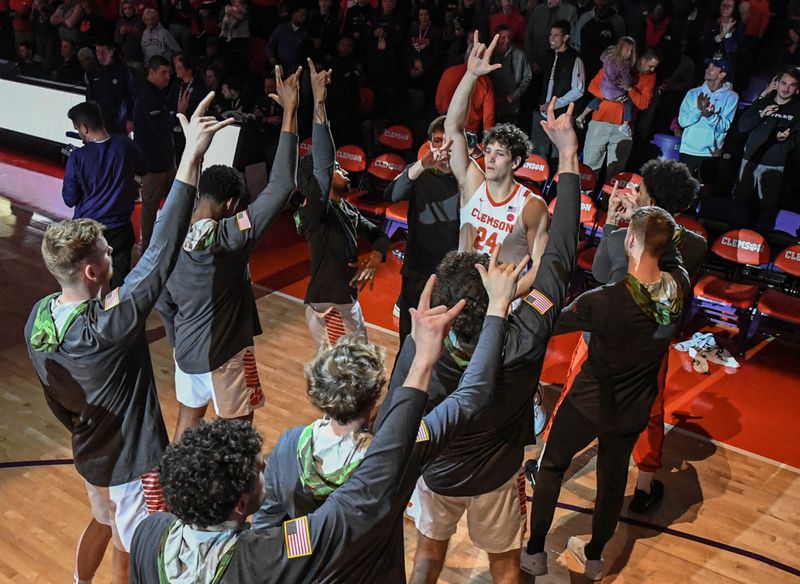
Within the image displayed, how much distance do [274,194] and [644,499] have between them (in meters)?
2.98

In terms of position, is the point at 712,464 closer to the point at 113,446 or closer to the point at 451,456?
the point at 451,456

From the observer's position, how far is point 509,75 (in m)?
9.26

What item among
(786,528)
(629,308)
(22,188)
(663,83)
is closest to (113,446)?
(629,308)

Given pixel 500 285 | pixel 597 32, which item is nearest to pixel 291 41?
pixel 597 32

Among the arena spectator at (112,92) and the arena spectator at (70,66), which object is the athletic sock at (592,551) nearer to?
the arena spectator at (112,92)

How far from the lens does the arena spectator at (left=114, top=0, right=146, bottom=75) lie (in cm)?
1194

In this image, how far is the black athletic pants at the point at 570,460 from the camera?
4.05 m

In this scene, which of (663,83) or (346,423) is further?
(663,83)

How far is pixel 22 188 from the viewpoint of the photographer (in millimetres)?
10727

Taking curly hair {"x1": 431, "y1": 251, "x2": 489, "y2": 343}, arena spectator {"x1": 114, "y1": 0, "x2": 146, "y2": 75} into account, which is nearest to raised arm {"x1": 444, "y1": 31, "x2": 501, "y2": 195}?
curly hair {"x1": 431, "y1": 251, "x2": 489, "y2": 343}

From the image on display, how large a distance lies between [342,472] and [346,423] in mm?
161

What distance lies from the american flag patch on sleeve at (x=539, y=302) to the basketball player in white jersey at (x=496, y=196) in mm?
1567

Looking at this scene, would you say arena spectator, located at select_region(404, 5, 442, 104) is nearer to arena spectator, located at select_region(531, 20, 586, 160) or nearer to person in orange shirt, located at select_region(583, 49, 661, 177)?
arena spectator, located at select_region(531, 20, 586, 160)

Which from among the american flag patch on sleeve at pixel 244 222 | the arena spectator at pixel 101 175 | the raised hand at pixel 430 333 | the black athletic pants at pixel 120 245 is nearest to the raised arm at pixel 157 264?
the american flag patch on sleeve at pixel 244 222
